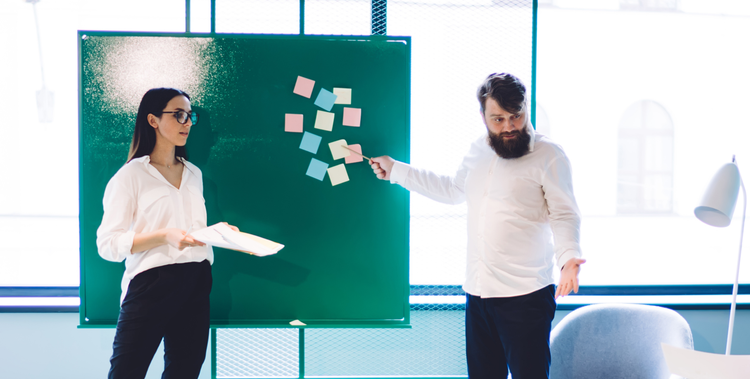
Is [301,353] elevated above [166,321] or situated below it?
below

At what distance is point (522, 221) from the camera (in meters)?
1.55

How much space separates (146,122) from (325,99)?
2.57ft

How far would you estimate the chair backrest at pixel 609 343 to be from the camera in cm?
185

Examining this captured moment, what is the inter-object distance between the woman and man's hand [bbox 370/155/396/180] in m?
0.78

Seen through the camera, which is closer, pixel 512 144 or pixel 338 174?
pixel 512 144

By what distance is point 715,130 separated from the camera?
2678mm

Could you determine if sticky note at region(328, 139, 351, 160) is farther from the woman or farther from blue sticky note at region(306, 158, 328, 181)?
the woman

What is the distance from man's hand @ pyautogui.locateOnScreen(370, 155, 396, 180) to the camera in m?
1.95

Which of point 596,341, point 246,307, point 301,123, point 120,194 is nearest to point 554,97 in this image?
point 596,341

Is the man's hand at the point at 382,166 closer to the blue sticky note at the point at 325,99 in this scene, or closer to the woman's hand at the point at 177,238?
the blue sticky note at the point at 325,99

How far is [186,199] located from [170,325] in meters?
0.51

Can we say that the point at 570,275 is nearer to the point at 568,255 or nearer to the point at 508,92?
the point at 568,255

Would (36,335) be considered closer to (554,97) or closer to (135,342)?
(135,342)

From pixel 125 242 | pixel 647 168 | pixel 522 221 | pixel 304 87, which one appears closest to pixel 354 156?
pixel 304 87
